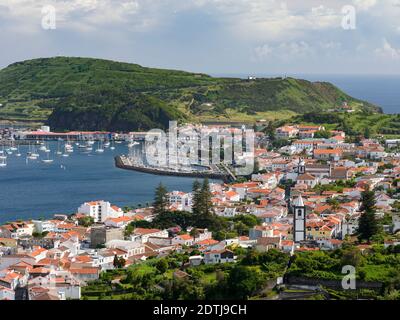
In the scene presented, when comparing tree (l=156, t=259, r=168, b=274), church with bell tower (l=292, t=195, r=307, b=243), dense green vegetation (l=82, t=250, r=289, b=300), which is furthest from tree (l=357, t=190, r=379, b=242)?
tree (l=156, t=259, r=168, b=274)

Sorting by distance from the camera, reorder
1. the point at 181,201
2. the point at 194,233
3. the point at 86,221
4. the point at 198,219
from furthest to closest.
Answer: the point at 181,201 < the point at 86,221 < the point at 198,219 < the point at 194,233

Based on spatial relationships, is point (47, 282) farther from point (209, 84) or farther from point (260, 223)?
point (209, 84)

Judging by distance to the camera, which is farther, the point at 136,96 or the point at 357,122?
the point at 136,96

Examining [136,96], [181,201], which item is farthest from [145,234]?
[136,96]

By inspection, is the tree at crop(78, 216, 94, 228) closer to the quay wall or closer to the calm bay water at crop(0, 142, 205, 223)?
the calm bay water at crop(0, 142, 205, 223)

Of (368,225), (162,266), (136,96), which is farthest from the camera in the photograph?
(136,96)

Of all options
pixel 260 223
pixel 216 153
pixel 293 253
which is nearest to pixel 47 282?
pixel 293 253

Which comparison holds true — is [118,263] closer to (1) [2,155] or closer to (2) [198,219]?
(2) [198,219]
